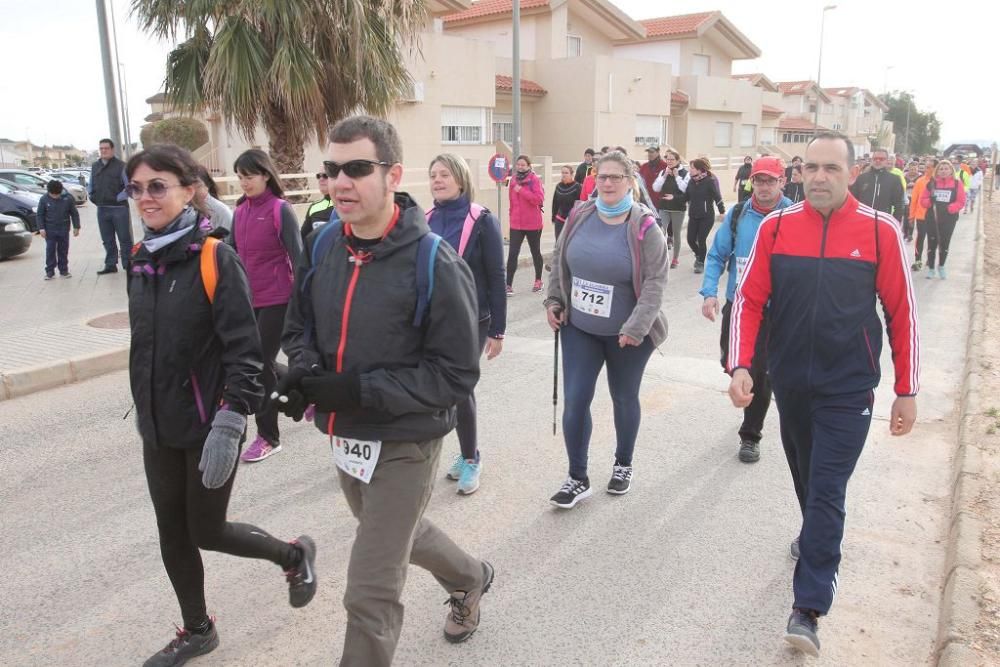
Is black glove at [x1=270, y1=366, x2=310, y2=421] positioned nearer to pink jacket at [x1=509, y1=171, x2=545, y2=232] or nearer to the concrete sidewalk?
the concrete sidewalk

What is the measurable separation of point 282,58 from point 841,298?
10002 millimetres

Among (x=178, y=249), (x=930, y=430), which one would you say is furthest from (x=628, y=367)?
(x=930, y=430)

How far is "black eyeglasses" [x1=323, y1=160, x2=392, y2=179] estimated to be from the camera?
2.31 meters

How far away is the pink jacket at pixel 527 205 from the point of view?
35.9ft

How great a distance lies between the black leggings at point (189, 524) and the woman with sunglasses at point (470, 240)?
Result: 1.62 m

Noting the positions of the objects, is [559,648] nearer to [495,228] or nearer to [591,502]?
[591,502]

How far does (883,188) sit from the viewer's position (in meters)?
11.0

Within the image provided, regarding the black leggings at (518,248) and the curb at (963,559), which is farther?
the black leggings at (518,248)

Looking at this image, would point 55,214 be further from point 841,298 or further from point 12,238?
point 841,298

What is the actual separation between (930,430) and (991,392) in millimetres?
1185

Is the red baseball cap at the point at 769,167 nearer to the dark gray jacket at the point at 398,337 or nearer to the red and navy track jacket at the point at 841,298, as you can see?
the red and navy track jacket at the point at 841,298

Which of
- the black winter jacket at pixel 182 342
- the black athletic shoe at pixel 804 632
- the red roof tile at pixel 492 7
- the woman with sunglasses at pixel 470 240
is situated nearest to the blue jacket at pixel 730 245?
the woman with sunglasses at pixel 470 240

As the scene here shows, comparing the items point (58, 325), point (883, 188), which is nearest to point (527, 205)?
point (883, 188)

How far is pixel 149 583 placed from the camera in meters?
3.53
